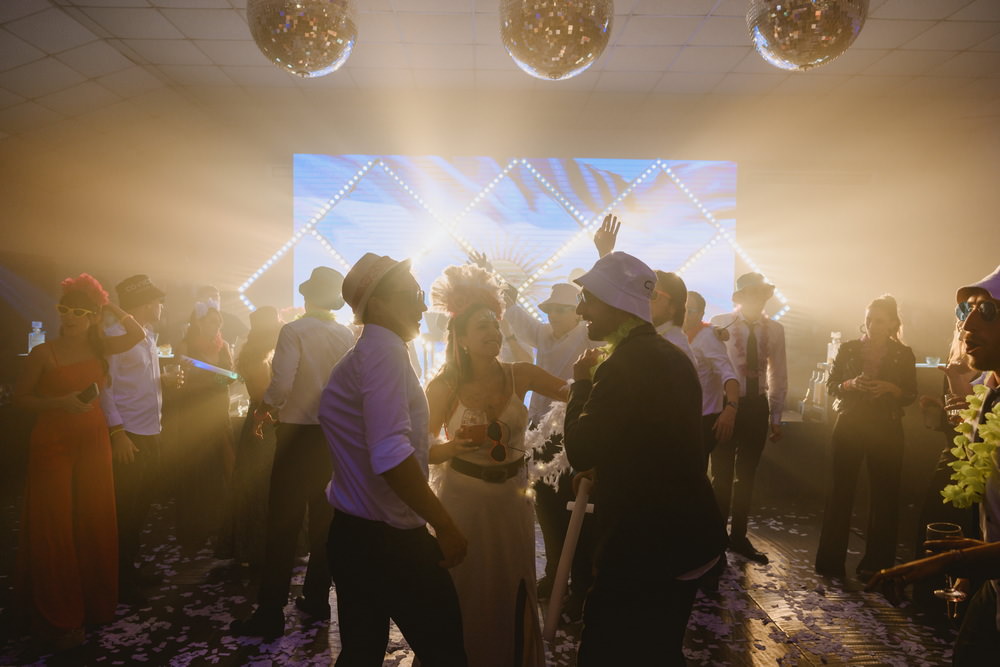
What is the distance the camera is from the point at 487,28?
5.21 meters

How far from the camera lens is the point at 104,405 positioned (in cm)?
339

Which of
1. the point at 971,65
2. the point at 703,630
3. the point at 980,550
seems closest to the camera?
the point at 980,550

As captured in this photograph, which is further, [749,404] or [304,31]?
[749,404]

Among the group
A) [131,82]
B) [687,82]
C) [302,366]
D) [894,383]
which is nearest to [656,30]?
[687,82]

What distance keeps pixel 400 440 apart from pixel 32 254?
8896 mm

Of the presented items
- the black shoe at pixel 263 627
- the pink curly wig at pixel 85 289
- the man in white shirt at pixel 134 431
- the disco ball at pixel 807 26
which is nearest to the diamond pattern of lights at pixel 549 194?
the man in white shirt at pixel 134 431

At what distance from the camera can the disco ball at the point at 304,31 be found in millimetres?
2838

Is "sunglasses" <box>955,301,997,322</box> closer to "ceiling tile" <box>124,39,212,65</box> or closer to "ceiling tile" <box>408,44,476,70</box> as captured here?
"ceiling tile" <box>408,44,476,70</box>

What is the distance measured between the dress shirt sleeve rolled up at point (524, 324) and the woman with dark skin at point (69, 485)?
2251mm

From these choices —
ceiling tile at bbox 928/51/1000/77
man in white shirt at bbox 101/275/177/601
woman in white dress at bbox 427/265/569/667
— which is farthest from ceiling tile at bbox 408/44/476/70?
ceiling tile at bbox 928/51/1000/77

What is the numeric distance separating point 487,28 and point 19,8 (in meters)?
3.47

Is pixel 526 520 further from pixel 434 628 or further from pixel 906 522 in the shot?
pixel 906 522

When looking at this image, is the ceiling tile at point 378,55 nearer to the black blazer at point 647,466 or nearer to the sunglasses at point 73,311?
the sunglasses at point 73,311

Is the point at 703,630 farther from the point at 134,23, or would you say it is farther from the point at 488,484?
the point at 134,23
